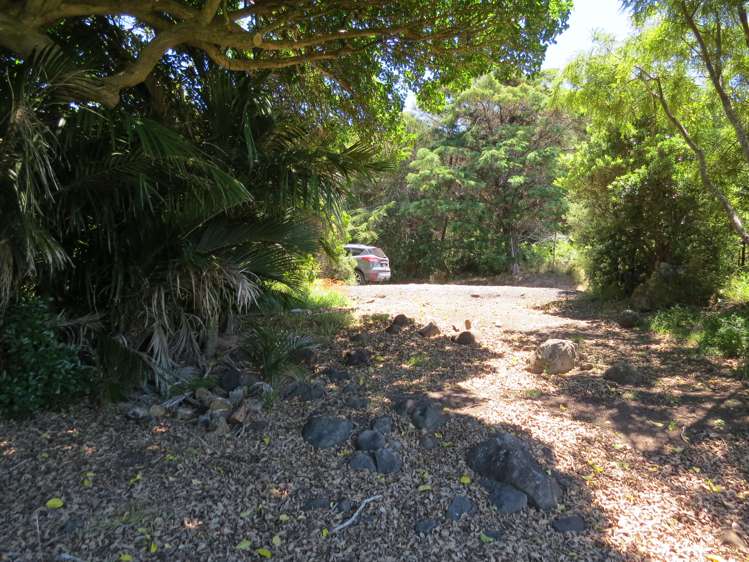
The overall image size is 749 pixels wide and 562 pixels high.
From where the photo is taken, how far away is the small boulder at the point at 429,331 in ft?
20.0

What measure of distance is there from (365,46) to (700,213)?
20.9ft

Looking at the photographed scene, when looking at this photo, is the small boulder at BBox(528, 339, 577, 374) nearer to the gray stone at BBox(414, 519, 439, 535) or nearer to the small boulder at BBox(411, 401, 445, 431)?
the small boulder at BBox(411, 401, 445, 431)

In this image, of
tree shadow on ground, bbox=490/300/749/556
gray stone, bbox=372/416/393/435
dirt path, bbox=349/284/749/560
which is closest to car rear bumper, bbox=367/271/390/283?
dirt path, bbox=349/284/749/560

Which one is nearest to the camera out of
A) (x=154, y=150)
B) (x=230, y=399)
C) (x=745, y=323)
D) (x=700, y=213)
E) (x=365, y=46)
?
(x=154, y=150)

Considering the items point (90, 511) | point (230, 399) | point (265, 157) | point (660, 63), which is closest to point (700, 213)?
point (660, 63)

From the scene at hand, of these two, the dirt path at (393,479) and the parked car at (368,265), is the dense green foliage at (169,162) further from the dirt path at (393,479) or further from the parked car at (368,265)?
the parked car at (368,265)

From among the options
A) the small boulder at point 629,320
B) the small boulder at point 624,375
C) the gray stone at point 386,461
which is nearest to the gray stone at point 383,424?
the gray stone at point 386,461

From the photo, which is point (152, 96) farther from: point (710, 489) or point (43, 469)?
point (710, 489)

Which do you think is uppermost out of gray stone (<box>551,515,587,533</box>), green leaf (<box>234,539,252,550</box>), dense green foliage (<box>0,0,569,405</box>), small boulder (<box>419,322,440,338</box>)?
dense green foliage (<box>0,0,569,405</box>)

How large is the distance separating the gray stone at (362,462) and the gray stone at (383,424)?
312 mm

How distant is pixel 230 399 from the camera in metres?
3.91

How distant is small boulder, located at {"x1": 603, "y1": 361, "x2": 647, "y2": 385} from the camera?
4.68m

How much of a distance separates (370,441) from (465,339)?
2.80m

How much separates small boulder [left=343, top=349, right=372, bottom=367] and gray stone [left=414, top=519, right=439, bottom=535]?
7.67 ft
